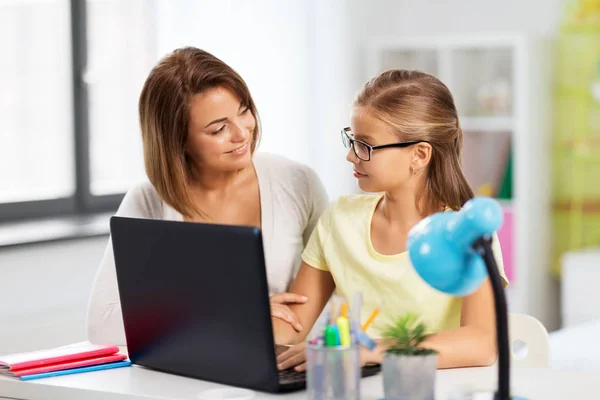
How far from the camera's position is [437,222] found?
1143 mm

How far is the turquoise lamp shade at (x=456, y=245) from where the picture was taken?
3.63ft

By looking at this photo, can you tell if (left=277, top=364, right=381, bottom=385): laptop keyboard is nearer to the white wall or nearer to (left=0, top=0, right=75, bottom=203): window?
the white wall

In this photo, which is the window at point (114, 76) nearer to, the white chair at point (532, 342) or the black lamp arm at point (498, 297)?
the white chair at point (532, 342)

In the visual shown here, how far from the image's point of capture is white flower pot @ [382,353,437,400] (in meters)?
1.23

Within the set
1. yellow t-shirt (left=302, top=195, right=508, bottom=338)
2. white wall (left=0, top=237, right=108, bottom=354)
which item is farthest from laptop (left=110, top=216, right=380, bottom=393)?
white wall (left=0, top=237, right=108, bottom=354)

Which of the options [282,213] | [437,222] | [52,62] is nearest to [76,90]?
[52,62]

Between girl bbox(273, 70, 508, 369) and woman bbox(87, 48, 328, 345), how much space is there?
146mm

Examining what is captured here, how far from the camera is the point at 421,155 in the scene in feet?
5.64

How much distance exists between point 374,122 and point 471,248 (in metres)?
0.63

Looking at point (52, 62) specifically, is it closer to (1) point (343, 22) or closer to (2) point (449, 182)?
(1) point (343, 22)

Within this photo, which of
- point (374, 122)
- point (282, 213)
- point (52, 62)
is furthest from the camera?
point (52, 62)

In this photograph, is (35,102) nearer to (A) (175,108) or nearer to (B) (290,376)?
(A) (175,108)

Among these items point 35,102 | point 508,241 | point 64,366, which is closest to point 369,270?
point 64,366

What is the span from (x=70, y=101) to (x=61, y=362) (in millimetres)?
1905
